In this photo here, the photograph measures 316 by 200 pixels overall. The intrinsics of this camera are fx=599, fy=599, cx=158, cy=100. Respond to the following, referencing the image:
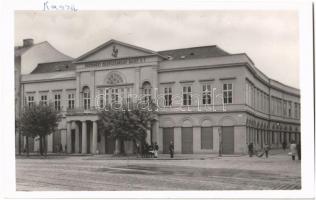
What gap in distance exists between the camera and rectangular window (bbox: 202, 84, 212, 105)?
2197 cm

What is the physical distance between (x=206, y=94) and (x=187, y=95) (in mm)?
977

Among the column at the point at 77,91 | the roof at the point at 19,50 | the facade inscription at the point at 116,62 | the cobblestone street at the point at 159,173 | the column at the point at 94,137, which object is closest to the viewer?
the cobblestone street at the point at 159,173

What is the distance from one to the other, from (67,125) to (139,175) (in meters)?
7.22

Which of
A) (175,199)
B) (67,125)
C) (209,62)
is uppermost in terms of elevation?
(209,62)

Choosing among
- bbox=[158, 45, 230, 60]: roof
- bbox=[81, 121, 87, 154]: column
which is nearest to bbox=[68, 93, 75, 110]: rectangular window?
bbox=[81, 121, 87, 154]: column

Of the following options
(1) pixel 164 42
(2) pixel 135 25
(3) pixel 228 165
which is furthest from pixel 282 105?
(2) pixel 135 25

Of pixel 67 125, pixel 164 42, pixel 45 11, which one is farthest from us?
pixel 67 125

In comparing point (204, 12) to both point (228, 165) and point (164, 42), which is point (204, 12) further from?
point (228, 165)

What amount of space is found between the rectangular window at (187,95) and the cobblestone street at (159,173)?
2.30m

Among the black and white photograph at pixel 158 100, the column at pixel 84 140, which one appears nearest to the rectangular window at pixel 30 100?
the black and white photograph at pixel 158 100

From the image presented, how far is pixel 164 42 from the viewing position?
21812 mm

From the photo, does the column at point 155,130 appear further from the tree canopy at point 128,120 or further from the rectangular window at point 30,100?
the rectangular window at point 30,100

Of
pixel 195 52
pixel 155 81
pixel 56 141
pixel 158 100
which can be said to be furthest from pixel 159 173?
pixel 56 141

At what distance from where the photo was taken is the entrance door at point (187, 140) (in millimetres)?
26744
